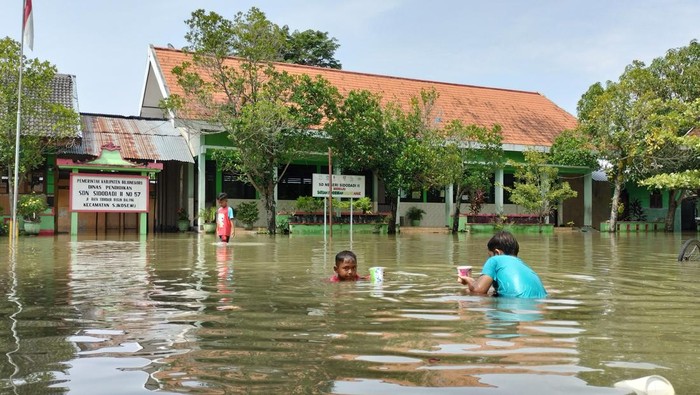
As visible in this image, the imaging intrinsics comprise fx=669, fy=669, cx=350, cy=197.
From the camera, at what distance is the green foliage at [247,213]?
1008 inches

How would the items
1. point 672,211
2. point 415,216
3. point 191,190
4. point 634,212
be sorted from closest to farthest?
point 191,190 → point 415,216 → point 672,211 → point 634,212

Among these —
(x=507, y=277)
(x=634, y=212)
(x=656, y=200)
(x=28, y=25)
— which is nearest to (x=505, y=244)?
(x=507, y=277)

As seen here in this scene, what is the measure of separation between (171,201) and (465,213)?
1288 centimetres

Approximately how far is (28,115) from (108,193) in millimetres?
3999

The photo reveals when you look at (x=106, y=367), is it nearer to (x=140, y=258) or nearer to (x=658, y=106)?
(x=140, y=258)

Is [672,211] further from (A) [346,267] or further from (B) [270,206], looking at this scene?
(A) [346,267]

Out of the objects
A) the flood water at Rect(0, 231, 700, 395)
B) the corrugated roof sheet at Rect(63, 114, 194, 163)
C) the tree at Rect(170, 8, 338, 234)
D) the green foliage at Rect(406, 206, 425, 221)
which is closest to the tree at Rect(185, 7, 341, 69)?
the tree at Rect(170, 8, 338, 234)

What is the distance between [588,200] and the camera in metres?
32.8

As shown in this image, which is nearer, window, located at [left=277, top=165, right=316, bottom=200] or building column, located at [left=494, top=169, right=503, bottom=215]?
window, located at [left=277, top=165, right=316, bottom=200]

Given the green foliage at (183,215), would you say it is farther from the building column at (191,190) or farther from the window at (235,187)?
the window at (235,187)

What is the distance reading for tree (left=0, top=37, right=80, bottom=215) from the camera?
70.6 ft

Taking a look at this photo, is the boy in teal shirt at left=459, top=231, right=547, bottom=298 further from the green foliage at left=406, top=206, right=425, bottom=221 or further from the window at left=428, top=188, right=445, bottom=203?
the window at left=428, top=188, right=445, bottom=203

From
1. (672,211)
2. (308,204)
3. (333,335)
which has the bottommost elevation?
(333,335)

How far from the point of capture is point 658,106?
26797mm
